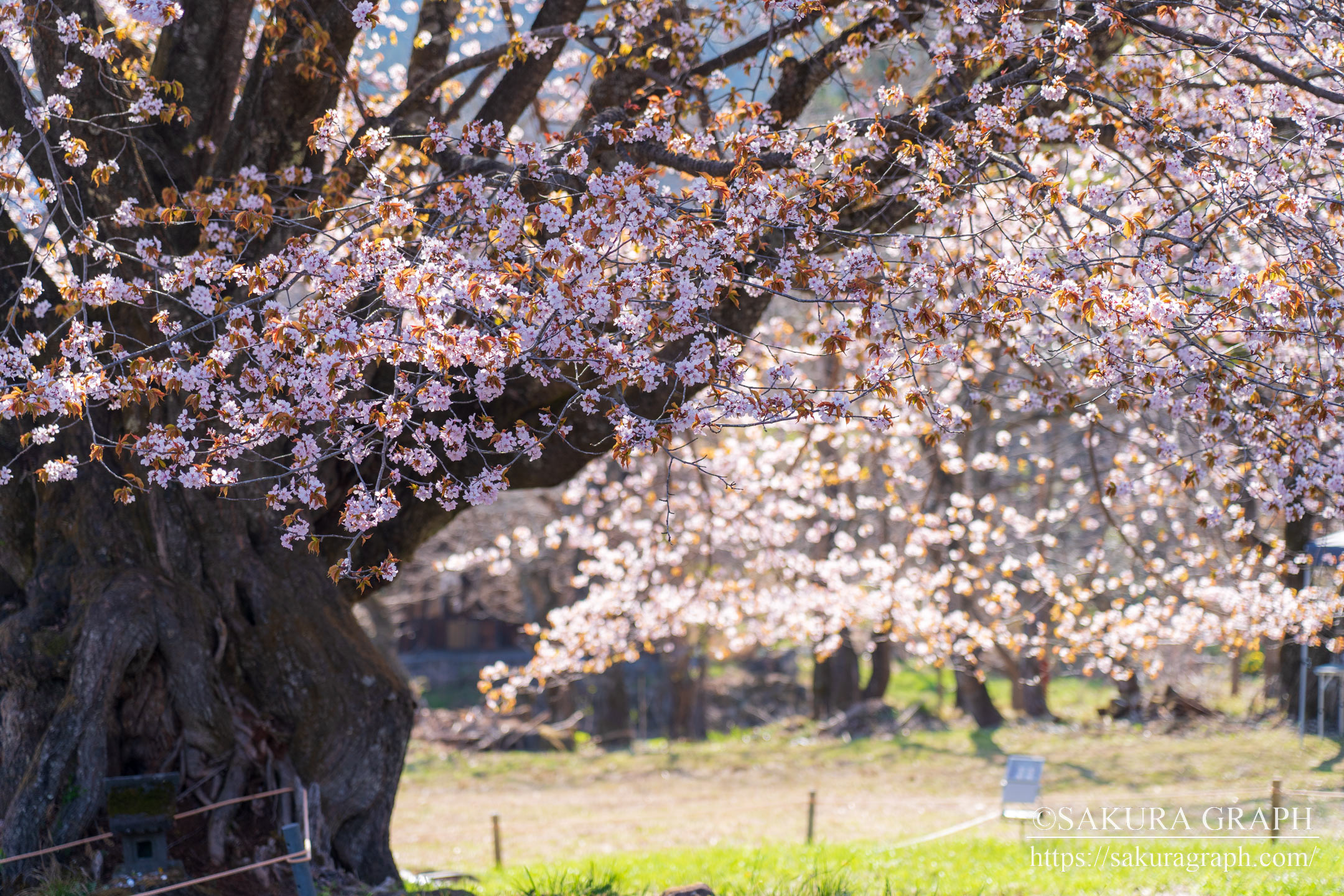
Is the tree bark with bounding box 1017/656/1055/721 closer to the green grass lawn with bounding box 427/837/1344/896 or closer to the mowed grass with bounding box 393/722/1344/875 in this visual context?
the mowed grass with bounding box 393/722/1344/875

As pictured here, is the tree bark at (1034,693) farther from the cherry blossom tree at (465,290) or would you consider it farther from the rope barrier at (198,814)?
the rope barrier at (198,814)

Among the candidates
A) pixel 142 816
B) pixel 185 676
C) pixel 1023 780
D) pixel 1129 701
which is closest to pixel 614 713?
pixel 1129 701

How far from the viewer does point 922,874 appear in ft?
26.7

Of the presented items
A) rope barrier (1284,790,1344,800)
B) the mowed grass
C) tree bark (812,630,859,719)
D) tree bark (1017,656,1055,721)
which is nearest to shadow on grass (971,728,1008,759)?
the mowed grass

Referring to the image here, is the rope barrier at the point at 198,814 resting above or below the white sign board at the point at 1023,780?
above

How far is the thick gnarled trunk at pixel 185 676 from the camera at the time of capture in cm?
588

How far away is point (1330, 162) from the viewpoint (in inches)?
207

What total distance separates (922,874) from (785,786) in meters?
8.04

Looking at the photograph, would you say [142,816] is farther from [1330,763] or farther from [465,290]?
[1330,763]

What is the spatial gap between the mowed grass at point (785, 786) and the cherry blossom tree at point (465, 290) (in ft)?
12.3

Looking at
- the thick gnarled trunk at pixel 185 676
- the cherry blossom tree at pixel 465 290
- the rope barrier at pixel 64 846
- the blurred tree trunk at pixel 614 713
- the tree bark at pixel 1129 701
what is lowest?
the blurred tree trunk at pixel 614 713

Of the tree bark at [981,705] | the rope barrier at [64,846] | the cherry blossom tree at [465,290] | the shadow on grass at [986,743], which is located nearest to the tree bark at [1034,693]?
the tree bark at [981,705]

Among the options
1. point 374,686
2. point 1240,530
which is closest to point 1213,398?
point 1240,530

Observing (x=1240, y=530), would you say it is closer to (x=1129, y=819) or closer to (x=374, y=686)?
(x=1129, y=819)
